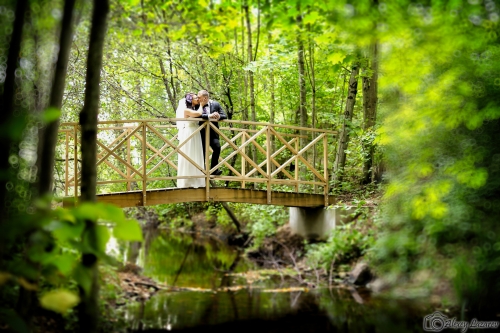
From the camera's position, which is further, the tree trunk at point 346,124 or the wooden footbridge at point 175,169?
the tree trunk at point 346,124

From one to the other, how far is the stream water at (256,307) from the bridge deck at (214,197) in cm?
130

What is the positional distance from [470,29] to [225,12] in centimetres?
238

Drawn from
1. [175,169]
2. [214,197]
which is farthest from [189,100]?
[214,197]

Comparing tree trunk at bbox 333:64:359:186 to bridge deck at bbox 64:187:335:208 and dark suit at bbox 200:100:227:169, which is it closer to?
bridge deck at bbox 64:187:335:208

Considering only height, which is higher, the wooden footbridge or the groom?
the groom

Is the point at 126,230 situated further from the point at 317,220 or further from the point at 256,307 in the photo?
the point at 317,220

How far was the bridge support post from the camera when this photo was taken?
8945 millimetres

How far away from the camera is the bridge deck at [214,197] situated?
7.79m

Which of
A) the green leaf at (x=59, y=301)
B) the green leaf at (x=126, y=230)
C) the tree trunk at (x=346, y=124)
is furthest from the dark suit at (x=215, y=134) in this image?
the green leaf at (x=126, y=230)

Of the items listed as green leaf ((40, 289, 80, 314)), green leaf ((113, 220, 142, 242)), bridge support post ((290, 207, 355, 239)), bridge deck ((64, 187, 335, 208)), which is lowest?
green leaf ((40, 289, 80, 314))

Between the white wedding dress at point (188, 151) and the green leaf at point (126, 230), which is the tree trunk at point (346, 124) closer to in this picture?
the white wedding dress at point (188, 151)

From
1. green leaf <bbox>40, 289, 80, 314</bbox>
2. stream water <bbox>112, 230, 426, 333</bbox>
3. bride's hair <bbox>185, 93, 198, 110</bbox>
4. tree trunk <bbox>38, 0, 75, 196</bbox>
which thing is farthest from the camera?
bride's hair <bbox>185, 93, 198, 110</bbox>

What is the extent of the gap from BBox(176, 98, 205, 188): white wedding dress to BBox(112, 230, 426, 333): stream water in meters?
1.67

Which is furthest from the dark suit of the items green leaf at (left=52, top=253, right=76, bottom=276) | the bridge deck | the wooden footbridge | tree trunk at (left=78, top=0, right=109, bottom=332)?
green leaf at (left=52, top=253, right=76, bottom=276)
